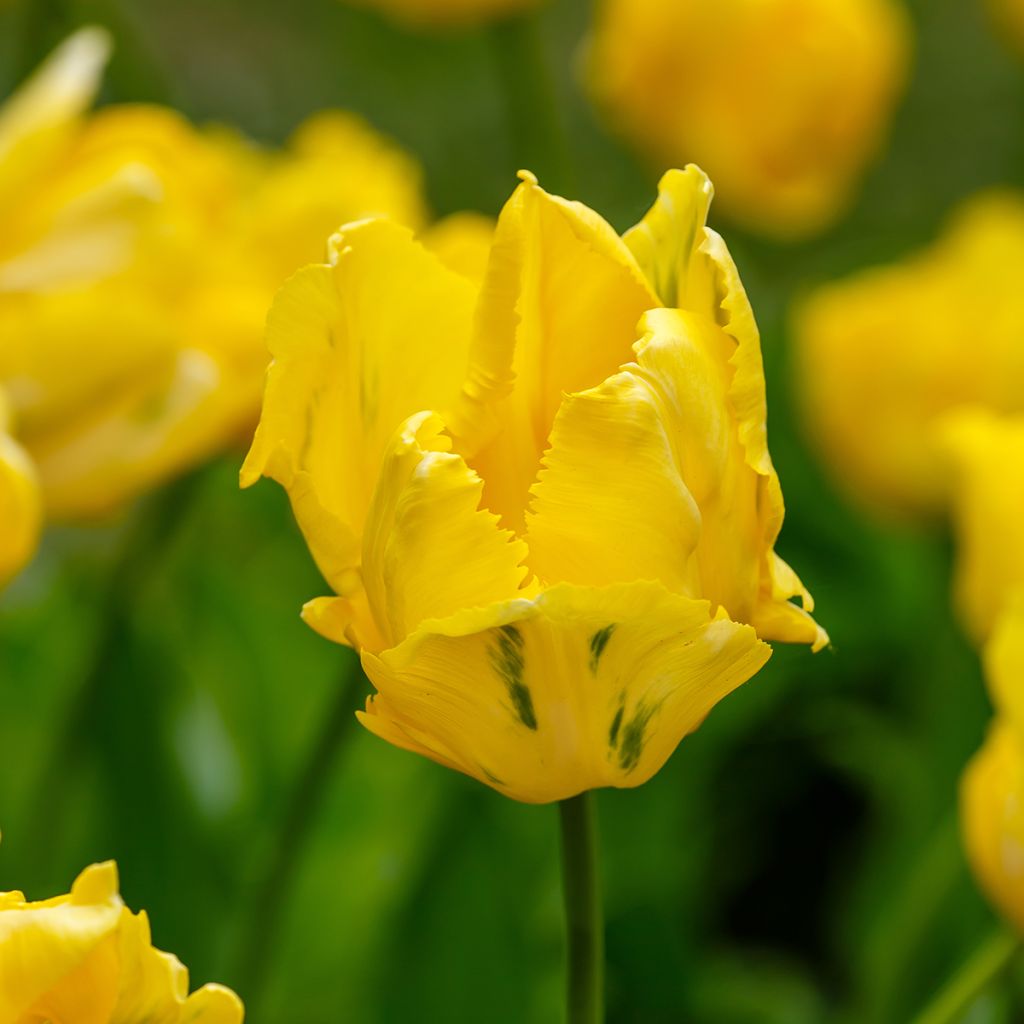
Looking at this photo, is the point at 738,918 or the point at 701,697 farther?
the point at 738,918

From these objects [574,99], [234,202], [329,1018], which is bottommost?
[574,99]

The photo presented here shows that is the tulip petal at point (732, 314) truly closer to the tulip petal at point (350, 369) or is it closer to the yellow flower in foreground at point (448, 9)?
the tulip petal at point (350, 369)

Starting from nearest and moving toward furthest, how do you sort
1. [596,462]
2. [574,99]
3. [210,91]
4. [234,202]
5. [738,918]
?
[596,462], [234,202], [738,918], [210,91], [574,99]

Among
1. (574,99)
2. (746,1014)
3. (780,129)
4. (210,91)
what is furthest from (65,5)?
(574,99)

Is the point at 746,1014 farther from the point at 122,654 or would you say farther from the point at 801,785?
the point at 122,654

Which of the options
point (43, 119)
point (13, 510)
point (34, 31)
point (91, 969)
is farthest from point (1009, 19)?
point (91, 969)

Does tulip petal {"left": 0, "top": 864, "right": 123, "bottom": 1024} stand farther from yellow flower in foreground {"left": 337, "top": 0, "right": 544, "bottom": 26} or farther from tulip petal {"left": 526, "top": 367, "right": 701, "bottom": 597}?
yellow flower in foreground {"left": 337, "top": 0, "right": 544, "bottom": 26}

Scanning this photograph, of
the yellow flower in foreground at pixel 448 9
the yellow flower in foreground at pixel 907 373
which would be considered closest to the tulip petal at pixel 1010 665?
the yellow flower in foreground at pixel 907 373
